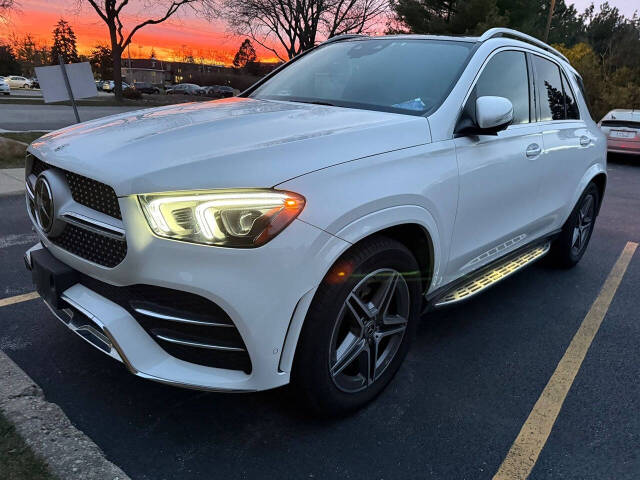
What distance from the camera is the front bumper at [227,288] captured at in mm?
1795

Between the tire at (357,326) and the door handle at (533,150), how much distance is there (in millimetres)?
1424

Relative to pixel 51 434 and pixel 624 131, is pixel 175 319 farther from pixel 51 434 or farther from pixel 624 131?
pixel 624 131

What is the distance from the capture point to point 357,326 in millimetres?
2316

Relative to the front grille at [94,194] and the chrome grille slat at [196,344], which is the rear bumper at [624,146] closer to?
the chrome grille slat at [196,344]

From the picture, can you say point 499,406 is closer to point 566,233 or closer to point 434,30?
point 566,233

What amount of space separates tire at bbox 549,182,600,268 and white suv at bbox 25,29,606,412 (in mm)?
1509

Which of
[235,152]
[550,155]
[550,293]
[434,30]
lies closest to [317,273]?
[235,152]

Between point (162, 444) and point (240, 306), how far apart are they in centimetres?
85

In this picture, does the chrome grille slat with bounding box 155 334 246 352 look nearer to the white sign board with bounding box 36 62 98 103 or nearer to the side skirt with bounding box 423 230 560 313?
the side skirt with bounding box 423 230 560 313

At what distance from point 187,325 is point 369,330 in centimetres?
89

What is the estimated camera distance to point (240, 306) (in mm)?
1813

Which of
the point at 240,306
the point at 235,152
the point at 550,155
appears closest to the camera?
the point at 240,306

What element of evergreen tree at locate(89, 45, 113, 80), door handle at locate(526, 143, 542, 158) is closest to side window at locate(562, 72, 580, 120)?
door handle at locate(526, 143, 542, 158)

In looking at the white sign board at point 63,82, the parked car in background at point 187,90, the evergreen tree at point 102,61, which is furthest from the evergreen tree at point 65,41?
the white sign board at point 63,82
